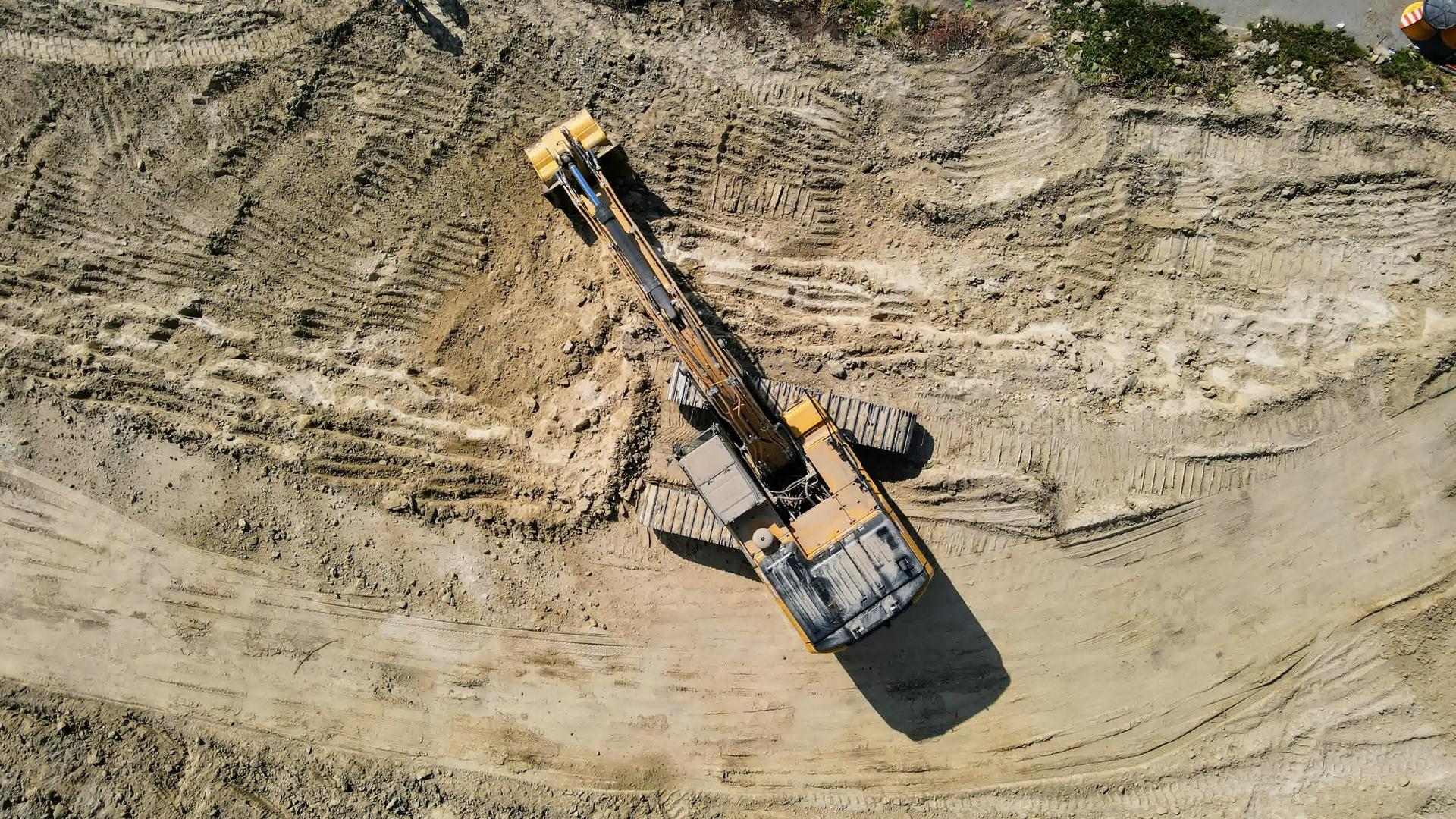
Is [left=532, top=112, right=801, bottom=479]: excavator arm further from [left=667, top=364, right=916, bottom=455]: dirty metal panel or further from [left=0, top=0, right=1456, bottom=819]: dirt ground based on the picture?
[left=0, top=0, right=1456, bottom=819]: dirt ground

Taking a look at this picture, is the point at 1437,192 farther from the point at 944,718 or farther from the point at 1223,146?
the point at 944,718

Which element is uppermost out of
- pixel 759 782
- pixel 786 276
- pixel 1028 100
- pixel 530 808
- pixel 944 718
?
pixel 1028 100

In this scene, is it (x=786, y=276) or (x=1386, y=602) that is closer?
(x=1386, y=602)

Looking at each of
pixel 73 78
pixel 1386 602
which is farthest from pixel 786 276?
pixel 73 78

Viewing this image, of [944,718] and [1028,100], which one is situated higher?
[1028,100]

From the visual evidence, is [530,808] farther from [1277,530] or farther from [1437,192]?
[1437,192]

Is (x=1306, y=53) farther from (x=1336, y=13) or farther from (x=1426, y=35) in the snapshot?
(x=1426, y=35)
